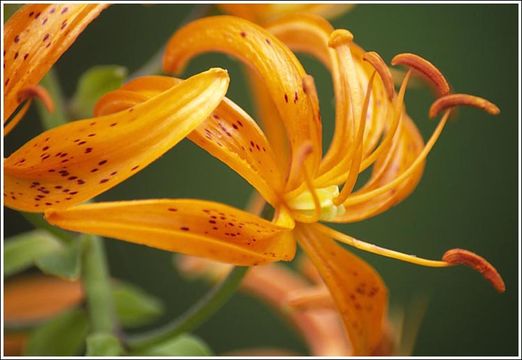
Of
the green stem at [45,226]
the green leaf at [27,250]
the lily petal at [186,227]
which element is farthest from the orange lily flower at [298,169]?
the green leaf at [27,250]

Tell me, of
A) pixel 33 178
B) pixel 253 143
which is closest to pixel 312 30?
pixel 253 143

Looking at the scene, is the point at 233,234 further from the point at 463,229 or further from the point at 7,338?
the point at 463,229

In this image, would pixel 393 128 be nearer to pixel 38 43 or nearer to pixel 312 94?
pixel 312 94

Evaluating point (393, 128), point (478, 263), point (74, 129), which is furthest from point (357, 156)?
point (74, 129)

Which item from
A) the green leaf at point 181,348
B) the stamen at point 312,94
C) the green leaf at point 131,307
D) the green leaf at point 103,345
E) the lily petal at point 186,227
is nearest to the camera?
the lily petal at point 186,227

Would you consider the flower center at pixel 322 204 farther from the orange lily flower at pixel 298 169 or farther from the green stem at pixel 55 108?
the green stem at pixel 55 108

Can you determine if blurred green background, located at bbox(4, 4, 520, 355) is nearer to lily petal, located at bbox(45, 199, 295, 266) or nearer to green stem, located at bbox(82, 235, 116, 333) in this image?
green stem, located at bbox(82, 235, 116, 333)
